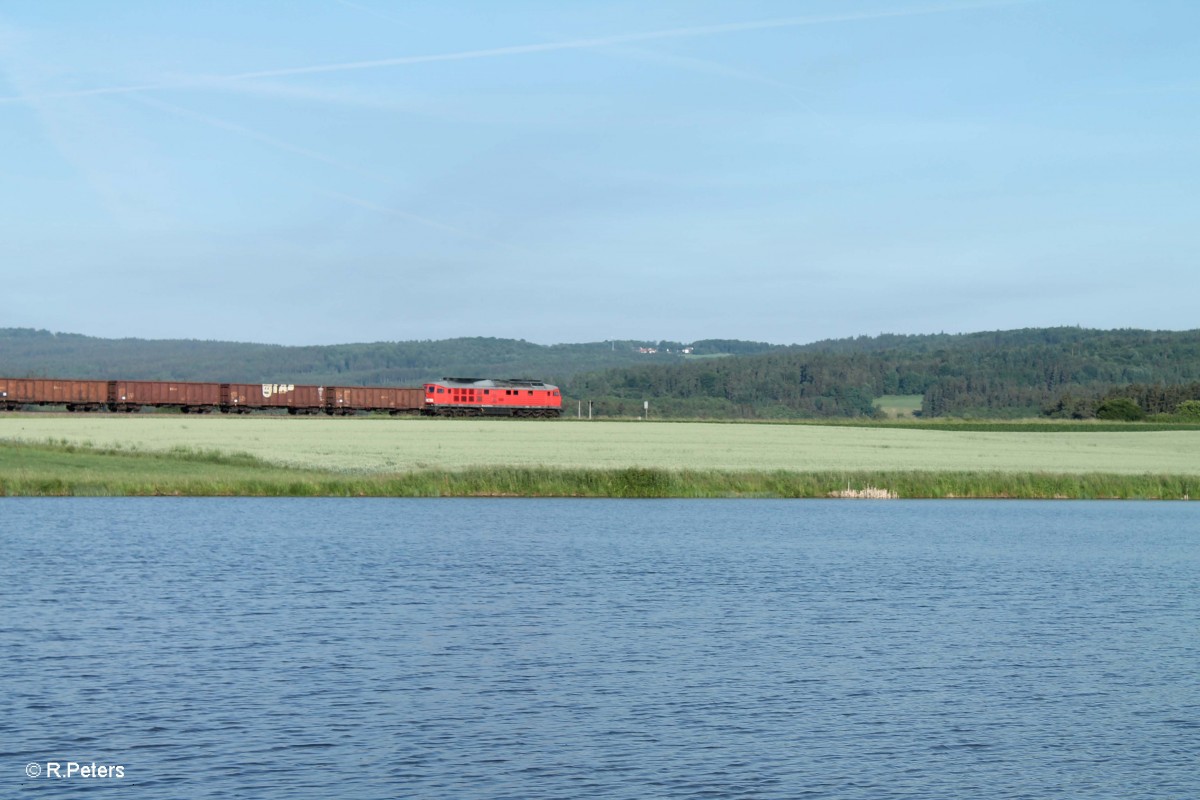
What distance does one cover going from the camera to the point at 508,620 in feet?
81.2

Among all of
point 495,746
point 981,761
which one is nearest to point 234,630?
point 495,746

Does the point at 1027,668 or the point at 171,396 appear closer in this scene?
the point at 1027,668

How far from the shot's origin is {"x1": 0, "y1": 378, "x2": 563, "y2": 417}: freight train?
4240 inches

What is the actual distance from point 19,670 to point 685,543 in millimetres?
22951

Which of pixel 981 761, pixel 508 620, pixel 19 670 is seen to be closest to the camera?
pixel 981 761

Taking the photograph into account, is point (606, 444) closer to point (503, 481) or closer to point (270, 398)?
point (503, 481)

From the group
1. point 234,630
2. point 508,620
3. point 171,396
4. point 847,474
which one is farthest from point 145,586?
point 171,396

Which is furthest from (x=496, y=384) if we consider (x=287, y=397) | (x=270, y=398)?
(x=270, y=398)

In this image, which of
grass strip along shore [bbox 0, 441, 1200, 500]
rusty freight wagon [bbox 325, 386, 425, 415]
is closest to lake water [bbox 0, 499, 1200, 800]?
grass strip along shore [bbox 0, 441, 1200, 500]

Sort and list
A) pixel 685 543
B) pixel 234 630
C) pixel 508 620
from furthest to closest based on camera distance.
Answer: pixel 685 543 → pixel 508 620 → pixel 234 630

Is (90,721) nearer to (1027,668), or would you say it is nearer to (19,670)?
(19,670)

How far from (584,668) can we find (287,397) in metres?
99.7

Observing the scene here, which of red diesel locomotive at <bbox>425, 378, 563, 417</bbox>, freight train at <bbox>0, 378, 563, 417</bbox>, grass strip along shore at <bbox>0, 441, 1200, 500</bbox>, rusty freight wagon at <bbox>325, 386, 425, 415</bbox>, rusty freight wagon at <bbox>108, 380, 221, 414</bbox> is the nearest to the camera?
grass strip along shore at <bbox>0, 441, 1200, 500</bbox>

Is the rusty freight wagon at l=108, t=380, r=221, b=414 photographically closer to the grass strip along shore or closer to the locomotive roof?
the locomotive roof
